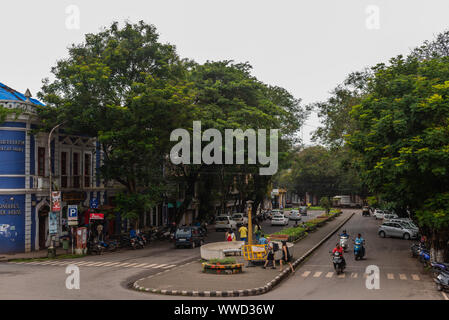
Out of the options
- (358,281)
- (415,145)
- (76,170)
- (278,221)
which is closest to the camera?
(358,281)

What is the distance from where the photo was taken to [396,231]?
38.3 m

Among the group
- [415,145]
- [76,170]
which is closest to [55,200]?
[76,170]

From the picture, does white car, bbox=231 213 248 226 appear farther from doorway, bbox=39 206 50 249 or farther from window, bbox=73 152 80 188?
doorway, bbox=39 206 50 249

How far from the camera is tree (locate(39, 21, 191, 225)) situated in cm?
2984

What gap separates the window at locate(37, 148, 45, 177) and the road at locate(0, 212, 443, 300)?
8070 millimetres

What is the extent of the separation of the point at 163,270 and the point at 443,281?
41.4 ft

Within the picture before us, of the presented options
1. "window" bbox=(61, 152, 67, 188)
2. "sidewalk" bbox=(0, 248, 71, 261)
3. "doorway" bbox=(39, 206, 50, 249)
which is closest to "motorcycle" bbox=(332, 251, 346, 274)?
"sidewalk" bbox=(0, 248, 71, 261)

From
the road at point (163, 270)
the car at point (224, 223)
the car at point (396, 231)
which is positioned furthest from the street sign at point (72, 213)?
the car at point (396, 231)

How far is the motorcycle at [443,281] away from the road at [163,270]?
1.24 feet

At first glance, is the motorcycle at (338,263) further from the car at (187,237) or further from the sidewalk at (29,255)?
the sidewalk at (29,255)

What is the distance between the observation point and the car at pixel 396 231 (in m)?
37.6

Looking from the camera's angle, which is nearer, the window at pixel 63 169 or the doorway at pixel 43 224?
the doorway at pixel 43 224

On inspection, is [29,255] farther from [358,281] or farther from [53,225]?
[358,281]

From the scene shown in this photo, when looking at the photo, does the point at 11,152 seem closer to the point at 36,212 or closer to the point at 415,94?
the point at 36,212
